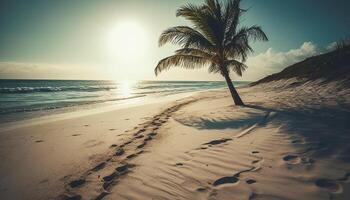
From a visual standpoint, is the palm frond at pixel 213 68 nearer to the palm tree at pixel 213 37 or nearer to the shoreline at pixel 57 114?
the palm tree at pixel 213 37

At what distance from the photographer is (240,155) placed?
134 inches

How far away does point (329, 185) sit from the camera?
7.55 ft

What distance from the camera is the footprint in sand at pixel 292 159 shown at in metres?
2.95

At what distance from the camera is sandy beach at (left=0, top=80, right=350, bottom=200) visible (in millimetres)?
2486

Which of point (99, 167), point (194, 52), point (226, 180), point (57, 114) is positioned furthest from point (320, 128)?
point (57, 114)

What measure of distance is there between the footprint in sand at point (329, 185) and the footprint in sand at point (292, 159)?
0.52m

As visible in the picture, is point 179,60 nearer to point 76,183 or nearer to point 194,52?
point 194,52

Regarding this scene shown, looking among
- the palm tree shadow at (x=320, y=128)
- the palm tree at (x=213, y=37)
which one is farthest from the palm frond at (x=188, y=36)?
the palm tree shadow at (x=320, y=128)

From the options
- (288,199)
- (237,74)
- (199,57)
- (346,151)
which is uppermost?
(199,57)

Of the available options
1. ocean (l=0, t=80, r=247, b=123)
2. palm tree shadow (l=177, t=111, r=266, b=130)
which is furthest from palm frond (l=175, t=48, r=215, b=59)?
ocean (l=0, t=80, r=247, b=123)

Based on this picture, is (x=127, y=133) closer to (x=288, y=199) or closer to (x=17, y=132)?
(x=17, y=132)

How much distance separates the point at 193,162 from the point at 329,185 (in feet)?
5.76

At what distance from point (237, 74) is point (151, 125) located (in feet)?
18.3

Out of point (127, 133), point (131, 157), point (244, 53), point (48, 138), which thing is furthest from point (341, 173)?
point (244, 53)
